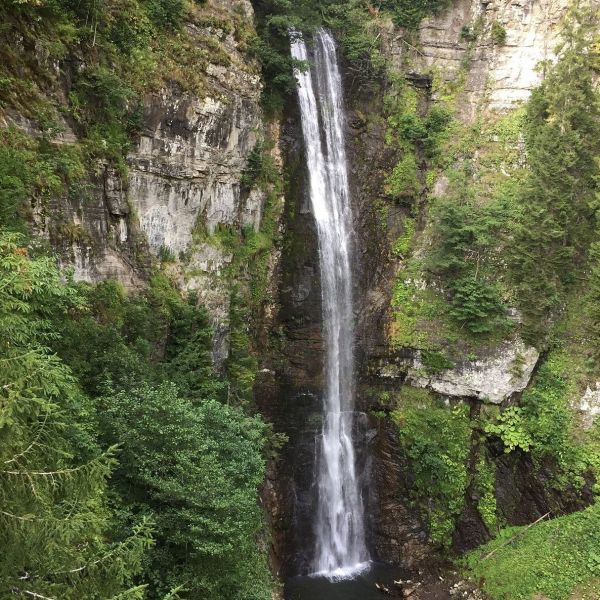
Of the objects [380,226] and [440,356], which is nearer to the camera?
[440,356]

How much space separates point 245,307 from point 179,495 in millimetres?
8289

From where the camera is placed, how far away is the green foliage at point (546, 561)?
44.7ft

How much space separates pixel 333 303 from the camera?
1809 cm

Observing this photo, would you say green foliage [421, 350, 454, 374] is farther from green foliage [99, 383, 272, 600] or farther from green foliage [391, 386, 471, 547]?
green foliage [99, 383, 272, 600]

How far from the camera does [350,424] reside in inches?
694

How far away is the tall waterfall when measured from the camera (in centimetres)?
1664

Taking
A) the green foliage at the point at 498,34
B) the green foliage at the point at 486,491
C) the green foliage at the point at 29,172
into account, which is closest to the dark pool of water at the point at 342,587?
→ the green foliage at the point at 486,491

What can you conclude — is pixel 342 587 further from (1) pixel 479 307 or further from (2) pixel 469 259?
(2) pixel 469 259

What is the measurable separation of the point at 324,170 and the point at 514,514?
46.4 ft

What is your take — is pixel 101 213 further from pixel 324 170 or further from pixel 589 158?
pixel 589 158

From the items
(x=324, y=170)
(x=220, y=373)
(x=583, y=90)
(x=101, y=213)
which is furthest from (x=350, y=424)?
(x=583, y=90)

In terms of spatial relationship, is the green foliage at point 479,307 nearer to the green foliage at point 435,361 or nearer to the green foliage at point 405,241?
the green foliage at point 435,361

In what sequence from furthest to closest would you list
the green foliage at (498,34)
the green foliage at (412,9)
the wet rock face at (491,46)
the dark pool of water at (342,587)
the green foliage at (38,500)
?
the green foliage at (412,9) → the green foliage at (498,34) → the wet rock face at (491,46) → the dark pool of water at (342,587) → the green foliage at (38,500)

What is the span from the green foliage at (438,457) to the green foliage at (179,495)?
28.2ft
